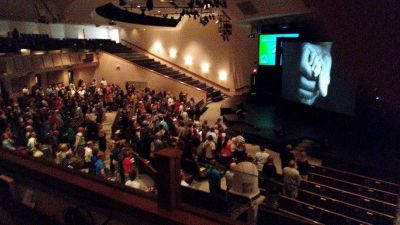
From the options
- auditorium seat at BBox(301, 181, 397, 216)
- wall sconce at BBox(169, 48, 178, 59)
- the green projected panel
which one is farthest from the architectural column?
wall sconce at BBox(169, 48, 178, 59)

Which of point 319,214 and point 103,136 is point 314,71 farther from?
point 103,136

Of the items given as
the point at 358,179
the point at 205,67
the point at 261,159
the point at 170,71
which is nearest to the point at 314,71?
the point at 358,179

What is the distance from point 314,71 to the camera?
1237 cm

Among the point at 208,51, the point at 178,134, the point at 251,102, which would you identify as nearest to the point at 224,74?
the point at 208,51

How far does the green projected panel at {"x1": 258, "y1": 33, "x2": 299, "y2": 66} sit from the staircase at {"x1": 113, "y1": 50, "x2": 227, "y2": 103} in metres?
4.63

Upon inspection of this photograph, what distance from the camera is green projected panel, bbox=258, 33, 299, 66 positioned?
54.6 ft

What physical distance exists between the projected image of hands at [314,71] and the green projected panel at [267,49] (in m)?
3.63

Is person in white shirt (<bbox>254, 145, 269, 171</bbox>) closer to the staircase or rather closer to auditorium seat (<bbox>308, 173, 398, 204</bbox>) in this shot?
auditorium seat (<bbox>308, 173, 398, 204</bbox>)

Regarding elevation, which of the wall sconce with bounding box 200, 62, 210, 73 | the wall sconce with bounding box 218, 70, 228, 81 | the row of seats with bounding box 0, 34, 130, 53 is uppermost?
the row of seats with bounding box 0, 34, 130, 53

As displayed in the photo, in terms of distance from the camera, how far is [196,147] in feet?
32.7

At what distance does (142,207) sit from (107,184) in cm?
46

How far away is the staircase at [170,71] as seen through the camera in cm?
Result: 2159

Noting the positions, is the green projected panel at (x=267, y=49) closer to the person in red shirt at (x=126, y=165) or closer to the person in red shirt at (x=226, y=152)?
the person in red shirt at (x=226, y=152)

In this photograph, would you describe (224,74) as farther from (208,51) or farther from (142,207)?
(142,207)
